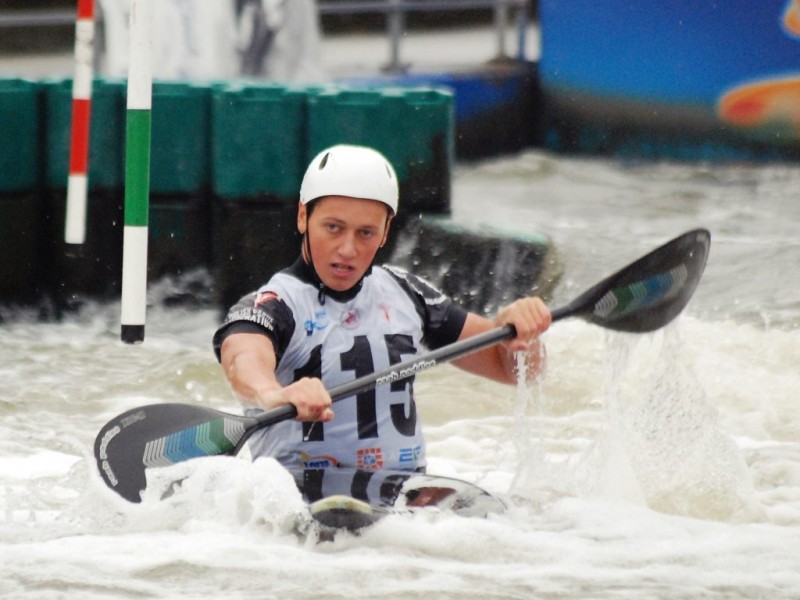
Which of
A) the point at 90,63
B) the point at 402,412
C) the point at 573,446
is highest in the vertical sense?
the point at 90,63

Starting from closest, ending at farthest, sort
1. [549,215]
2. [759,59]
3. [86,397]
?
[86,397] → [549,215] → [759,59]

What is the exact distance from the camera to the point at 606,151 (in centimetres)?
1190

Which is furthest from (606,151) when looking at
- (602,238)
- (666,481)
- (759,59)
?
(666,481)

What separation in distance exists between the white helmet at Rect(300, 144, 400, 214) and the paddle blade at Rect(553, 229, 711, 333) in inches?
34.7

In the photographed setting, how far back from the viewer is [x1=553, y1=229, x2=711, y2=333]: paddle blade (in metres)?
4.93

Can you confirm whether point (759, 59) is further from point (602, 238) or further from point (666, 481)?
point (666, 481)

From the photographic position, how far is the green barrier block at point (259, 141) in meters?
7.40

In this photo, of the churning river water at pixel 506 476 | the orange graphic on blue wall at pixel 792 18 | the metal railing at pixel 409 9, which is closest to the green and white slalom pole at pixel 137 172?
the churning river water at pixel 506 476

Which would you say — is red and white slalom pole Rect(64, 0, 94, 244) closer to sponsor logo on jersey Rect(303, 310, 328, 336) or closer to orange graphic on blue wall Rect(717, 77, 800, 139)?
sponsor logo on jersey Rect(303, 310, 328, 336)

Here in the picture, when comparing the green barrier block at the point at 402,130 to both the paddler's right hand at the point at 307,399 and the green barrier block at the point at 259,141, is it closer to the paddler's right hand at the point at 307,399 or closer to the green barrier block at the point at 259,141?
the green barrier block at the point at 259,141

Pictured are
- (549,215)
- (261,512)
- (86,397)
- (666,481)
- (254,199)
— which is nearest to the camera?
(261,512)

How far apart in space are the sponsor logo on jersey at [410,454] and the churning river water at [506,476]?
199mm

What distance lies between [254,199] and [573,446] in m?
2.32

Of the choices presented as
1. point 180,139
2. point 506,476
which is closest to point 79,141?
point 180,139
